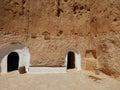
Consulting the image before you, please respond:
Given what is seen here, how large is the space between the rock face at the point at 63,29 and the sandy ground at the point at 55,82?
106 centimetres

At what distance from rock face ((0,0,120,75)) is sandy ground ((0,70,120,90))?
1064 millimetres

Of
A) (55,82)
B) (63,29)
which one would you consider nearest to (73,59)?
(63,29)

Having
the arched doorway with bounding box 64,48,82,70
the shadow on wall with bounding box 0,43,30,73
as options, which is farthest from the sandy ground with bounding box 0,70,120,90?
the arched doorway with bounding box 64,48,82,70

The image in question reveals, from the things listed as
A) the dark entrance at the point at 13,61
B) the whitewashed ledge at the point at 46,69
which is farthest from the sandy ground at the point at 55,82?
the dark entrance at the point at 13,61

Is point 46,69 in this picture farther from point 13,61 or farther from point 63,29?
point 63,29

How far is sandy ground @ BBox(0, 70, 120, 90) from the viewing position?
7.74m

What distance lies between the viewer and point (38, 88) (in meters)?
7.60

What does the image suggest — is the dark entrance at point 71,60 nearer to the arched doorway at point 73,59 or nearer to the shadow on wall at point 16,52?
the arched doorway at point 73,59

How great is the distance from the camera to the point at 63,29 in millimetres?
11219

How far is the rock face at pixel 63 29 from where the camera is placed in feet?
31.6

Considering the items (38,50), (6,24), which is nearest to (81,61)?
(38,50)

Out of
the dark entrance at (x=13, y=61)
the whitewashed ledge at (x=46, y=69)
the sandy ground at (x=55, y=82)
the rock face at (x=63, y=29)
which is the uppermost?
the rock face at (x=63, y=29)

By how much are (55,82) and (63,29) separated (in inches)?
165

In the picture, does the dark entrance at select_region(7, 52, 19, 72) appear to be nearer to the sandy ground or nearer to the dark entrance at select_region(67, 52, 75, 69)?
the sandy ground
